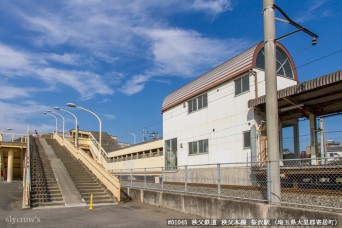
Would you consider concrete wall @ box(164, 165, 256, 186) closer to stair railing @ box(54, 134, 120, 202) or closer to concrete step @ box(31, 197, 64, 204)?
stair railing @ box(54, 134, 120, 202)

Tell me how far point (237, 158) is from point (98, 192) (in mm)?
8554

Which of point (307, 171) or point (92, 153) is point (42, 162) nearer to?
point (307, 171)

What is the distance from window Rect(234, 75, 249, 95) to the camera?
58.4 ft

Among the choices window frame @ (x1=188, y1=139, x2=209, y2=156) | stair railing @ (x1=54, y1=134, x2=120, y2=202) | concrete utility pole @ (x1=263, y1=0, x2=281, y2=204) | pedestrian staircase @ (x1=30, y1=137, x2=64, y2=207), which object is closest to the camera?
concrete utility pole @ (x1=263, y1=0, x2=281, y2=204)

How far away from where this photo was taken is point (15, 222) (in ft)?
40.0

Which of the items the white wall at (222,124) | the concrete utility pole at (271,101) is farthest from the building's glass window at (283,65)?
the concrete utility pole at (271,101)

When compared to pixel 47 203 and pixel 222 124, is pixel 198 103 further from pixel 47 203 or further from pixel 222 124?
pixel 47 203

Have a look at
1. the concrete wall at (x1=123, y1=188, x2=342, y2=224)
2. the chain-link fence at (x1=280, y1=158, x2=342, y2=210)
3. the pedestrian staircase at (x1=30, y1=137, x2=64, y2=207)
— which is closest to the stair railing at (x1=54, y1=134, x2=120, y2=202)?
the concrete wall at (x1=123, y1=188, x2=342, y2=224)

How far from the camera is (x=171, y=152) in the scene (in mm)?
25891

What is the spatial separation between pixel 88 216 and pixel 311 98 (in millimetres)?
11017

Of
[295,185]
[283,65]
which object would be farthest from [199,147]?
[295,185]

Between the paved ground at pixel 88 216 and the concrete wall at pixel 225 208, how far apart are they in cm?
43

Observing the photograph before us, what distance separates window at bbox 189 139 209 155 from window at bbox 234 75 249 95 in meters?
4.23

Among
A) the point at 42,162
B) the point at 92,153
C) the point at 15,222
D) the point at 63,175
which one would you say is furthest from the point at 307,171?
the point at 92,153
